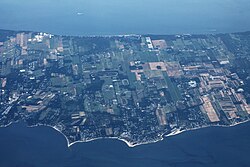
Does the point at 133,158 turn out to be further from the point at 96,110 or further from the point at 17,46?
the point at 17,46

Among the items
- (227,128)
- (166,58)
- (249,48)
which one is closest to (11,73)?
(166,58)

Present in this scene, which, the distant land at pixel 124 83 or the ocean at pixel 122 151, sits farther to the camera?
the distant land at pixel 124 83

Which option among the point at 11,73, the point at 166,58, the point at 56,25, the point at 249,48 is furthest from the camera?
the point at 56,25

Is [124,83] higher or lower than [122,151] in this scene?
higher

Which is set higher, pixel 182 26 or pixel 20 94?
pixel 182 26

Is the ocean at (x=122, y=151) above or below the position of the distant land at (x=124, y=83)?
below

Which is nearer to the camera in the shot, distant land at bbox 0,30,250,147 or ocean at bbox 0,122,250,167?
ocean at bbox 0,122,250,167

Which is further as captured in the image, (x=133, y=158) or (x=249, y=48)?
(x=249, y=48)

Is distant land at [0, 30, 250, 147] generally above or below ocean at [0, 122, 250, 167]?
above
